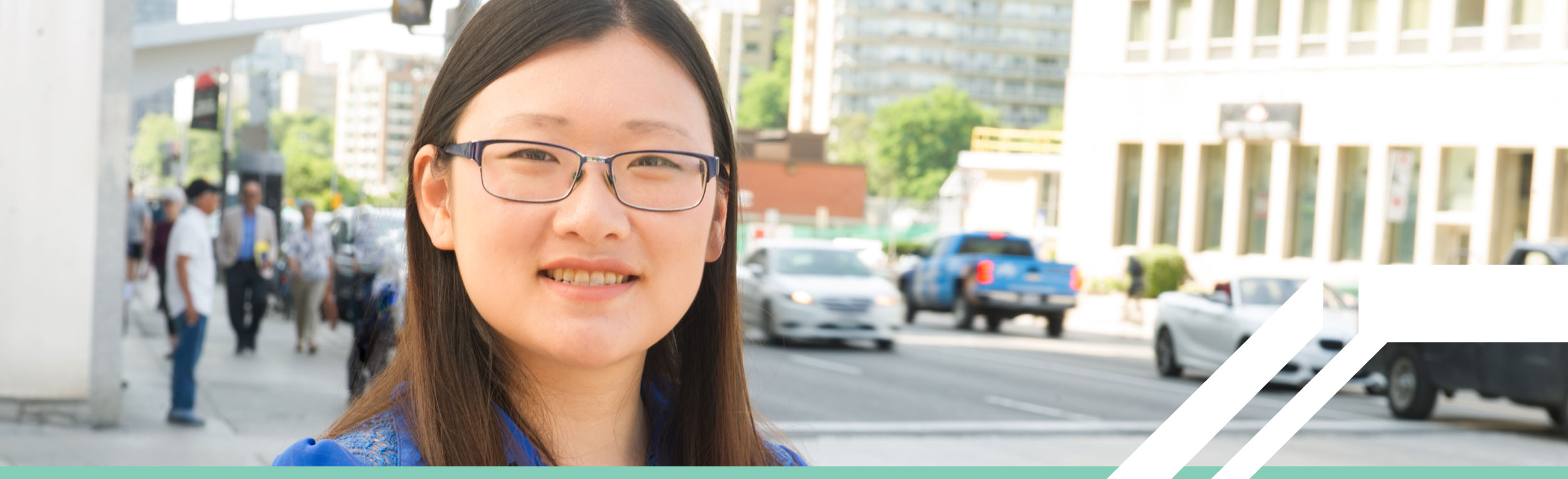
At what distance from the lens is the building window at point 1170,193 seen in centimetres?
3809

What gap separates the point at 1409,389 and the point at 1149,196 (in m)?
26.3

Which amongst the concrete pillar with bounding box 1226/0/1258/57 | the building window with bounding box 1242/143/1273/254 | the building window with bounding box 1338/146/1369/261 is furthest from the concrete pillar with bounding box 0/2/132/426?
the building window with bounding box 1242/143/1273/254

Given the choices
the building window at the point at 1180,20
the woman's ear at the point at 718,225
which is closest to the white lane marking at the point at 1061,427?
the woman's ear at the point at 718,225

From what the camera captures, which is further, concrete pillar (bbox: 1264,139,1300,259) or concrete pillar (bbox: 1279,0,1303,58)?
concrete pillar (bbox: 1264,139,1300,259)

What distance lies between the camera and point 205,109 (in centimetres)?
2242

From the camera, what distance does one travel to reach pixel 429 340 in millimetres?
1432

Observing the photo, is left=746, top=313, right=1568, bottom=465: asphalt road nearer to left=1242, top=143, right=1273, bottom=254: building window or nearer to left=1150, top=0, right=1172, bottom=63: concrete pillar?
left=1242, top=143, right=1273, bottom=254: building window

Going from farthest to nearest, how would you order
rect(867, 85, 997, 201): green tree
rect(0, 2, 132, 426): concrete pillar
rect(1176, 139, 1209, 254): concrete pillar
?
rect(867, 85, 997, 201): green tree, rect(1176, 139, 1209, 254): concrete pillar, rect(0, 2, 132, 426): concrete pillar

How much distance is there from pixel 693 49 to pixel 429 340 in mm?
369

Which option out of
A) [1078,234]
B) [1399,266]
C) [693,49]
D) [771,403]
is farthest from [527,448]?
[1078,234]

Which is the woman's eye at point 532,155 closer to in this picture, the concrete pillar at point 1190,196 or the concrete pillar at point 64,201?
the concrete pillar at point 64,201

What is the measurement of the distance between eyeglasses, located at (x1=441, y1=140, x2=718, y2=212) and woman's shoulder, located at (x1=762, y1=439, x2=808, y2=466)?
1.89 ft

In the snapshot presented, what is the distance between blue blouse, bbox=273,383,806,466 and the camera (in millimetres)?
1169

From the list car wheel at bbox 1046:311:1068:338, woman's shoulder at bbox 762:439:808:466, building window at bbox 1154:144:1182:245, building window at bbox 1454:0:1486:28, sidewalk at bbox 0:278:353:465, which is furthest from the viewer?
building window at bbox 1154:144:1182:245
